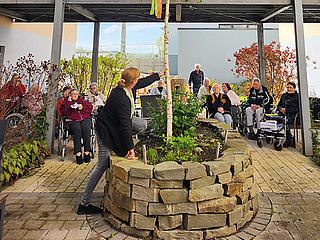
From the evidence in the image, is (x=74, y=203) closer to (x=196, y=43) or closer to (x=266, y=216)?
(x=266, y=216)

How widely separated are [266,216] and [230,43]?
12.9 metres

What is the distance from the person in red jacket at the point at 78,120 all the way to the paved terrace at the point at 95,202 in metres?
0.32

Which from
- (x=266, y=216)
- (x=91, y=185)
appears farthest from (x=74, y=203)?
(x=266, y=216)

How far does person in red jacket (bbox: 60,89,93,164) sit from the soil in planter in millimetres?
1360

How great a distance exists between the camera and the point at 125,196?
1.99 m

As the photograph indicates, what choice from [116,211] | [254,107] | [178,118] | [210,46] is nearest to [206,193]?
[116,211]

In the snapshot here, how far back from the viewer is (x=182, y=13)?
6.17 m

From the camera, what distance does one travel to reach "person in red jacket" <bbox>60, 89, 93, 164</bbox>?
4.12 meters

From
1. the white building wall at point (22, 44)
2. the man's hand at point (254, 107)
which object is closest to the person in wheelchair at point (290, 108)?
the man's hand at point (254, 107)

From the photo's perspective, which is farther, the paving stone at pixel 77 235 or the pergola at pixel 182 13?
the pergola at pixel 182 13

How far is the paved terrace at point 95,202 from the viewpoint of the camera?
200 cm

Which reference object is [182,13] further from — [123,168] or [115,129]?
[123,168]

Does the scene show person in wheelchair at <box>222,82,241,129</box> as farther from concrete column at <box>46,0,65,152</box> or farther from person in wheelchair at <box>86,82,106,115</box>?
concrete column at <box>46,0,65,152</box>

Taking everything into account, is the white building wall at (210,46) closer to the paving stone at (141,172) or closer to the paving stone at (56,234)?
the paving stone at (141,172)
